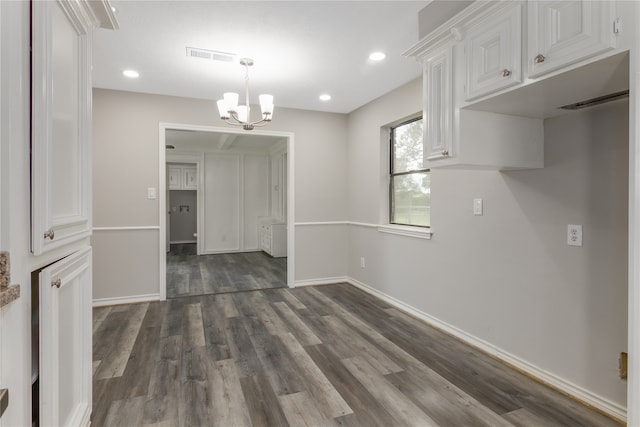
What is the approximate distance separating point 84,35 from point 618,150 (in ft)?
8.93

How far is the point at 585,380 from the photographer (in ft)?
6.47

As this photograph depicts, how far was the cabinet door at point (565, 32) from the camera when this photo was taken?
4.22 ft

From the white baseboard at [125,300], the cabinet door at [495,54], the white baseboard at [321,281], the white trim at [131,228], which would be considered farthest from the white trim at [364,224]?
the white baseboard at [125,300]

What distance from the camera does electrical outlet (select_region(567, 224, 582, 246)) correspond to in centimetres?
198

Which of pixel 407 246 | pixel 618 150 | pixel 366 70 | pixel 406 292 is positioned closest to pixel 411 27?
pixel 366 70

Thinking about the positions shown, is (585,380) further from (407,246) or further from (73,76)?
(73,76)

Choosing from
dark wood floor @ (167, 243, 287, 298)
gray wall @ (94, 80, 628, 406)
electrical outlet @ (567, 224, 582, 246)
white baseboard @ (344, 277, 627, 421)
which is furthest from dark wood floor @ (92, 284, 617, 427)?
dark wood floor @ (167, 243, 287, 298)

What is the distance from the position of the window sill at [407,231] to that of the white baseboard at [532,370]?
0.77 metres

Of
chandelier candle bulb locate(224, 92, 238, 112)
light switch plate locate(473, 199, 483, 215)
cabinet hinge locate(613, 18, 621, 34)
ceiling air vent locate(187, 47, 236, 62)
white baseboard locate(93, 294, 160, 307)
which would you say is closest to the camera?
cabinet hinge locate(613, 18, 621, 34)

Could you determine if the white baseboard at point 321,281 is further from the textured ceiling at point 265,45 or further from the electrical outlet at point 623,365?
the electrical outlet at point 623,365

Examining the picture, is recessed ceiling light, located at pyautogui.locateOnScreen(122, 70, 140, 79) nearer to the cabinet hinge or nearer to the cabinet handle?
the cabinet handle

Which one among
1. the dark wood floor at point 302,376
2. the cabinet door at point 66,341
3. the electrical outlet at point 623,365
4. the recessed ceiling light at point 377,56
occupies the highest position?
the recessed ceiling light at point 377,56

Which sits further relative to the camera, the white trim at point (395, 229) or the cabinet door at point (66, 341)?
the white trim at point (395, 229)

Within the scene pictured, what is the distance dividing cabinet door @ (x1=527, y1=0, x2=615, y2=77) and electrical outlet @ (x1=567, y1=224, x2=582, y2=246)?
101 cm
